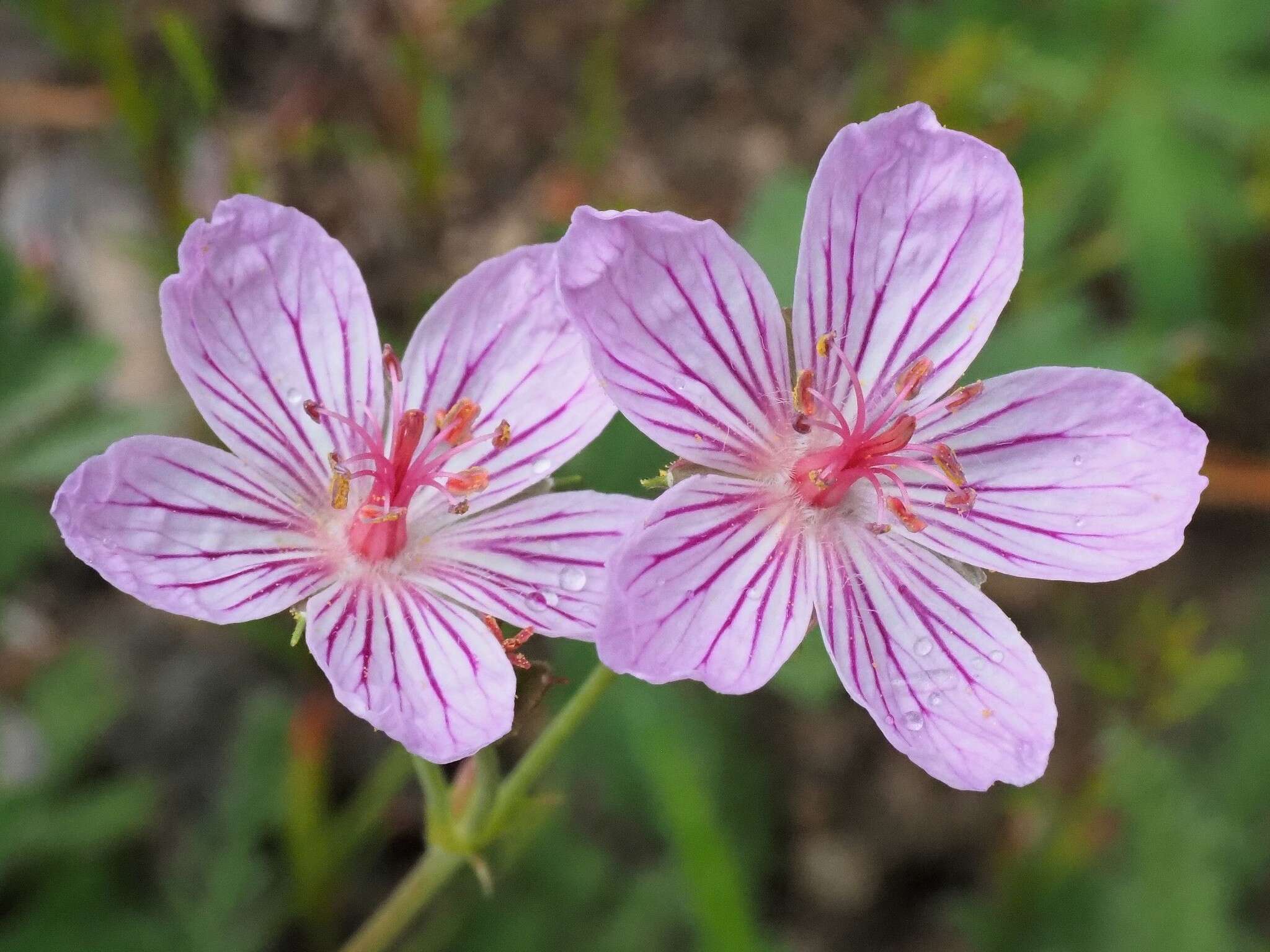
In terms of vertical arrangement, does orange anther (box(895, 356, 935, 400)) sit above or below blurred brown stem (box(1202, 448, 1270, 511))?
above

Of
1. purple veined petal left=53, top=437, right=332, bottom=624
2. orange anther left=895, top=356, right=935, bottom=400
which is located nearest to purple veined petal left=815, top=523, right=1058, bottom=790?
orange anther left=895, top=356, right=935, bottom=400

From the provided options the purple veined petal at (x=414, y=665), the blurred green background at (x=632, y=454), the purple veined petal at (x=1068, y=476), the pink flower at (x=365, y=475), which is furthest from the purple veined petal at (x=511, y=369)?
the blurred green background at (x=632, y=454)

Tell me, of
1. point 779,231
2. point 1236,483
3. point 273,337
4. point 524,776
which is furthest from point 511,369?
point 1236,483

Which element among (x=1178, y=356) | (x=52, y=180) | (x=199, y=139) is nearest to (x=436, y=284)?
(x=199, y=139)

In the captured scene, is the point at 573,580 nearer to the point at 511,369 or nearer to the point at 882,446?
the point at 511,369

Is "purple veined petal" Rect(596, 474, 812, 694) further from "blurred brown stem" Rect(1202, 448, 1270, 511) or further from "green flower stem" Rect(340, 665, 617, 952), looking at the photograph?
"blurred brown stem" Rect(1202, 448, 1270, 511)

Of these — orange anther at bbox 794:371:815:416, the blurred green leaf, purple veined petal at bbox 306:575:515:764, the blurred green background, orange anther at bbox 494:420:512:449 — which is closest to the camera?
purple veined petal at bbox 306:575:515:764

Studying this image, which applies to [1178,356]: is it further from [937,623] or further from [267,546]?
[267,546]
